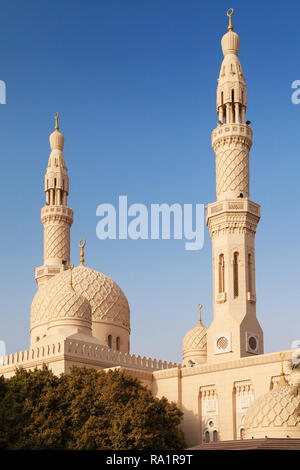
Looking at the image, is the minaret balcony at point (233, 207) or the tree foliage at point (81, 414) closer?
the tree foliage at point (81, 414)

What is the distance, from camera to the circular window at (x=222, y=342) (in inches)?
1499

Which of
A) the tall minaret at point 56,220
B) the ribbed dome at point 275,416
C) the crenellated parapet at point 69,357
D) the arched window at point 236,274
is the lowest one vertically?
the ribbed dome at point 275,416

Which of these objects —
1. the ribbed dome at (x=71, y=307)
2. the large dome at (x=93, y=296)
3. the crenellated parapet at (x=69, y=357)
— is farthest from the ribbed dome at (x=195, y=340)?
the ribbed dome at (x=71, y=307)

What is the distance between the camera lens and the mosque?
36.0 meters

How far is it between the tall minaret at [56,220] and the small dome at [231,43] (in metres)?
14.7

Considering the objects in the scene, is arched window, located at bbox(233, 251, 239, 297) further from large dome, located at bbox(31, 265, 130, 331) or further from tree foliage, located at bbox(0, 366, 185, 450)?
large dome, located at bbox(31, 265, 130, 331)

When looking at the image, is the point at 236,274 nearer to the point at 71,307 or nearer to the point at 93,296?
the point at 71,307

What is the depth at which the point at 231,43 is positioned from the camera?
42.8m

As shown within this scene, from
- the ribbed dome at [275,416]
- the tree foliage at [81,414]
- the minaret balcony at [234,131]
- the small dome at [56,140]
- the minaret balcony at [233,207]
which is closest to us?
the ribbed dome at [275,416]

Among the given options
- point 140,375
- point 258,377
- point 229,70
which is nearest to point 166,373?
point 140,375

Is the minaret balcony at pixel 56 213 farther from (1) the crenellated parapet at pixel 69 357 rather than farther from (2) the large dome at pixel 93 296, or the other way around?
(1) the crenellated parapet at pixel 69 357

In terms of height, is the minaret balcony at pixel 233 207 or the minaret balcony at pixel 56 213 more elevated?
the minaret balcony at pixel 56 213

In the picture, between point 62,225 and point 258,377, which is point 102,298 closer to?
point 62,225
